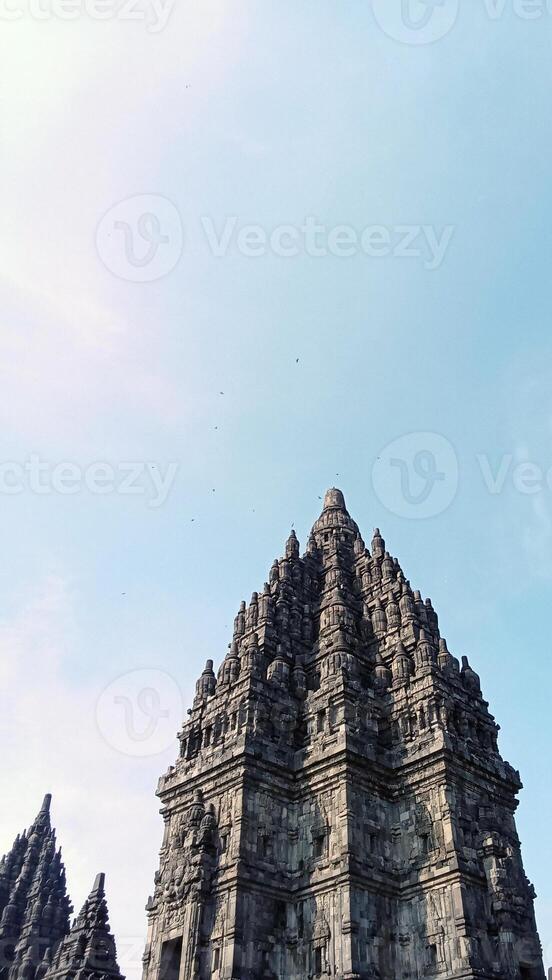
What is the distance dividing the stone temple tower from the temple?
744 cm

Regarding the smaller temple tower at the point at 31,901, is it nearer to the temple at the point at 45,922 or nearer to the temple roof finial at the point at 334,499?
the temple at the point at 45,922

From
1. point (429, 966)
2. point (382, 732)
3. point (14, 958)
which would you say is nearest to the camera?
point (429, 966)

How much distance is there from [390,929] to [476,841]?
5017 millimetres

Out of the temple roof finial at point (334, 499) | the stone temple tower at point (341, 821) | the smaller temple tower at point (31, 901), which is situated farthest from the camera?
the temple roof finial at point (334, 499)

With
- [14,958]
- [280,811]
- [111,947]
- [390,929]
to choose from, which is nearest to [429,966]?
[390,929]

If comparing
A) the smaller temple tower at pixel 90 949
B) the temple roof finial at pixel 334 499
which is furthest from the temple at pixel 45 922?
the temple roof finial at pixel 334 499

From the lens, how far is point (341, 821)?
34.3 meters

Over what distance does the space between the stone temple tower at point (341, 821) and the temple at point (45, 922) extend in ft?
24.4

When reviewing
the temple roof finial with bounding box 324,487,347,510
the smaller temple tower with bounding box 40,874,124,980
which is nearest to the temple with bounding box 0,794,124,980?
the smaller temple tower with bounding box 40,874,124,980

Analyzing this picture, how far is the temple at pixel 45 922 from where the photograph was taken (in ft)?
133

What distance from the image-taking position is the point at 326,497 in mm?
60594

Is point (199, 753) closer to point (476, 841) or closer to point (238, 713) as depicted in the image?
point (238, 713)

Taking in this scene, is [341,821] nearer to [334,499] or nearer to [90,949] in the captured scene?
[90,949]

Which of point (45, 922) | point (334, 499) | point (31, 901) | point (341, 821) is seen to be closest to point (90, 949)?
point (45, 922)
